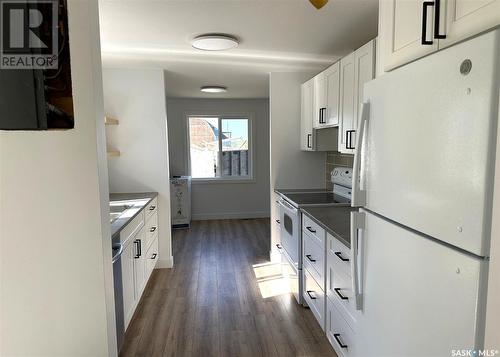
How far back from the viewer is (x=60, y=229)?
1319 mm

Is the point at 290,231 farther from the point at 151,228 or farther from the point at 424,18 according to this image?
the point at 424,18

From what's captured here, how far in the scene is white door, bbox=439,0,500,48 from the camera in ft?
2.55

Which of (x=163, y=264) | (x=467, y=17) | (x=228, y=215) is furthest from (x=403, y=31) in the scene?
(x=228, y=215)

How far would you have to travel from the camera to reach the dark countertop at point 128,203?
2.11m

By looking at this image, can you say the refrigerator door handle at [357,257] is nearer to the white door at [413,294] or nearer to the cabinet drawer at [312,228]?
the white door at [413,294]

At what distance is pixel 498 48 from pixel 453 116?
0.18 m

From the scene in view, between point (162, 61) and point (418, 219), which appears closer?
point (418, 219)

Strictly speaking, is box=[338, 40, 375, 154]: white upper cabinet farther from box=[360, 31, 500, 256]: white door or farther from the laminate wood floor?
the laminate wood floor

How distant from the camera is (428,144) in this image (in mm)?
942

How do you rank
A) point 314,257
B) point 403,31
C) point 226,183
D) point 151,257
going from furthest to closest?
point 226,183 → point 151,257 → point 314,257 → point 403,31

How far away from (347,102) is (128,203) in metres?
2.21

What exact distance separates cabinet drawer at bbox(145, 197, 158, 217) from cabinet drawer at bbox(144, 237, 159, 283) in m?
0.34

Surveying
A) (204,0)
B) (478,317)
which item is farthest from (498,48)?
(204,0)

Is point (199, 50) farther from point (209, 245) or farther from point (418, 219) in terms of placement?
point (209, 245)
